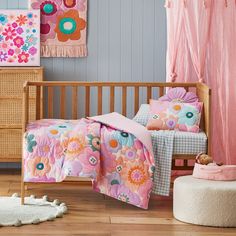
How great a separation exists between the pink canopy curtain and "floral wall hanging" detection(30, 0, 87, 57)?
0.92 m

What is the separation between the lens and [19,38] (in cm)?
584

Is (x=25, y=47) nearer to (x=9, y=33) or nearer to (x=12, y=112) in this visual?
(x=9, y=33)

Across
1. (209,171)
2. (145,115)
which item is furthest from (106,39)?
(209,171)

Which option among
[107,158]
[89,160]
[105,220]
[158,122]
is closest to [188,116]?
[158,122]

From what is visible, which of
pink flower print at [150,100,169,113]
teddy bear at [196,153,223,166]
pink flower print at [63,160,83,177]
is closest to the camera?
teddy bear at [196,153,223,166]

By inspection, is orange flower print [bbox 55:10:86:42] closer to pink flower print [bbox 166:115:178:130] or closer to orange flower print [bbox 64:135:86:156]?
pink flower print [bbox 166:115:178:130]

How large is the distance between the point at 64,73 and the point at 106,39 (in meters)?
0.46

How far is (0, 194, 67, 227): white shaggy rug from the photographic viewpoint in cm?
397

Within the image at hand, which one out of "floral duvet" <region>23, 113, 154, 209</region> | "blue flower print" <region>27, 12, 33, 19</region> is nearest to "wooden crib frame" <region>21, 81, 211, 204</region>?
"floral duvet" <region>23, 113, 154, 209</region>

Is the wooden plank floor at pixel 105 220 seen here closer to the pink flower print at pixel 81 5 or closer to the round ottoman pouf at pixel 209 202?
the round ottoman pouf at pixel 209 202

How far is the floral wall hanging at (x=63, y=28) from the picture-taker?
587cm

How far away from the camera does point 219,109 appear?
5227 mm

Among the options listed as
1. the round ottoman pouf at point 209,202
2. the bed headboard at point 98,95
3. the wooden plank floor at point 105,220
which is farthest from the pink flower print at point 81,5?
the round ottoman pouf at point 209,202

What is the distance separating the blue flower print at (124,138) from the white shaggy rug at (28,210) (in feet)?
1.78
